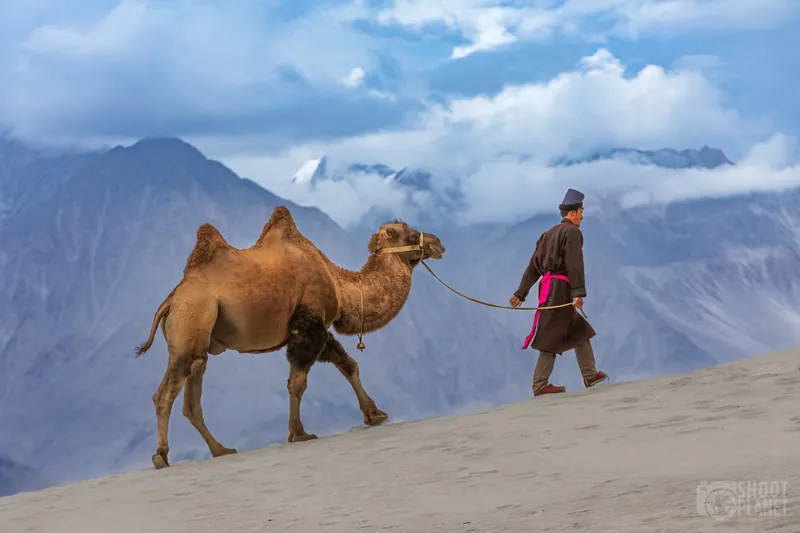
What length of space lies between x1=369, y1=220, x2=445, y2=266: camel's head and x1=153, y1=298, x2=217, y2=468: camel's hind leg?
2.19 metres

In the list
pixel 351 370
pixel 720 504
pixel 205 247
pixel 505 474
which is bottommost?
pixel 720 504

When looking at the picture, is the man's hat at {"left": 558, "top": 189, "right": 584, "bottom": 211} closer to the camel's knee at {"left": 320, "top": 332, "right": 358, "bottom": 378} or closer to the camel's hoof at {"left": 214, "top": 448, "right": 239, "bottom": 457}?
the camel's knee at {"left": 320, "top": 332, "right": 358, "bottom": 378}

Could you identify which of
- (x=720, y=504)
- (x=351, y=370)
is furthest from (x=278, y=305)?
(x=720, y=504)

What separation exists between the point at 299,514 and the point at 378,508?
56 centimetres

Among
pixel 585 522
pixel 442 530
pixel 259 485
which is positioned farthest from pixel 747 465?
pixel 259 485

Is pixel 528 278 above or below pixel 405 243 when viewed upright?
below

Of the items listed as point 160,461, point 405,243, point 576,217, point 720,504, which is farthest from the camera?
point 405,243

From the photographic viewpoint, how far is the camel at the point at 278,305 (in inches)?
387

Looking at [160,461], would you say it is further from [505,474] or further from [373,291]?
[505,474]

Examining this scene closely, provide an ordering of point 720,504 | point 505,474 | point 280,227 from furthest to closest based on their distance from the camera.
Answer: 1. point 280,227
2. point 505,474
3. point 720,504

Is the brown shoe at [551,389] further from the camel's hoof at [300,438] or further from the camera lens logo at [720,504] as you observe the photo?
the camera lens logo at [720,504]

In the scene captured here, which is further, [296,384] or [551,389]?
[551,389]

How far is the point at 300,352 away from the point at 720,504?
5373 millimetres

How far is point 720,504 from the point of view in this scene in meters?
5.71
